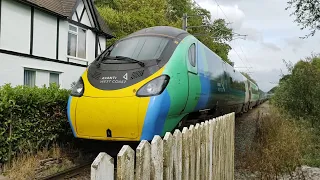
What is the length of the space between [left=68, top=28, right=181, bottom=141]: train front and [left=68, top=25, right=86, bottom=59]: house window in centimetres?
955

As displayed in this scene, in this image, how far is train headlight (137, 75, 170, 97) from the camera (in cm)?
559

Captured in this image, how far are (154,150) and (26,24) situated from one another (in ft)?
37.8

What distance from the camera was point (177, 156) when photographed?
107 inches

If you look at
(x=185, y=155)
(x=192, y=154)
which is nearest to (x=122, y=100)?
(x=192, y=154)

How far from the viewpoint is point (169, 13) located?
135 feet

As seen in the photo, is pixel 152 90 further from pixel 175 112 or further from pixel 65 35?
pixel 65 35

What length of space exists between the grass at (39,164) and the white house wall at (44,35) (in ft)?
22.3

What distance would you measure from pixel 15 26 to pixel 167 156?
35.9 ft

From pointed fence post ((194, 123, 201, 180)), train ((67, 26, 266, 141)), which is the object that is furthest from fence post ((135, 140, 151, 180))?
train ((67, 26, 266, 141))

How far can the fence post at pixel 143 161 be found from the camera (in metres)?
2.05

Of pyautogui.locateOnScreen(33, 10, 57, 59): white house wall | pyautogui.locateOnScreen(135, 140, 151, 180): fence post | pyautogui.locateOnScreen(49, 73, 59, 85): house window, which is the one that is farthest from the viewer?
pyautogui.locateOnScreen(49, 73, 59, 85): house window

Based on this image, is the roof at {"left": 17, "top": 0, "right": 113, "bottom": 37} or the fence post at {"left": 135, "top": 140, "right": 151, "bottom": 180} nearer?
the fence post at {"left": 135, "top": 140, "right": 151, "bottom": 180}

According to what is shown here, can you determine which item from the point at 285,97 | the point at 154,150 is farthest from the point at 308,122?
the point at 154,150

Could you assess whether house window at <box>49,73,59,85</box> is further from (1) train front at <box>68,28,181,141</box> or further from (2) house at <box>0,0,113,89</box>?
(1) train front at <box>68,28,181,141</box>
